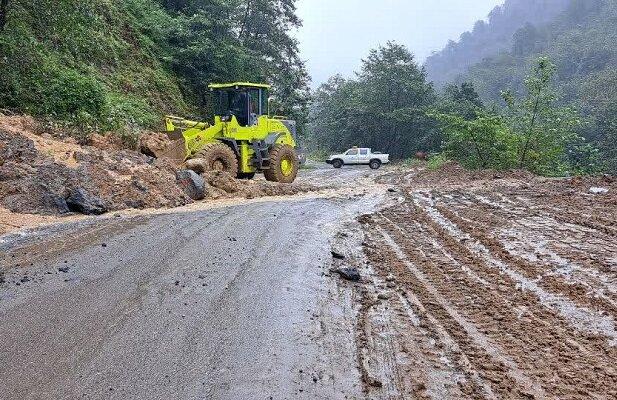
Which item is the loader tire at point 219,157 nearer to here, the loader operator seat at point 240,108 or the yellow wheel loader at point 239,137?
the yellow wheel loader at point 239,137

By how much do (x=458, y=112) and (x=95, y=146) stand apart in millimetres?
32660

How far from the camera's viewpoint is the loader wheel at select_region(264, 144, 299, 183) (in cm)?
1636

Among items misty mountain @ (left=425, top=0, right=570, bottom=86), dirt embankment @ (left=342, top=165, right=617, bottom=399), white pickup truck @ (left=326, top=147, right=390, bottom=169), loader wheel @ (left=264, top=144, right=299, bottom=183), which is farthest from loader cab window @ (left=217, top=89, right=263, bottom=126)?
misty mountain @ (left=425, top=0, right=570, bottom=86)

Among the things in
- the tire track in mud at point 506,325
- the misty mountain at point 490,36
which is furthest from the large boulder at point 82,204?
the misty mountain at point 490,36

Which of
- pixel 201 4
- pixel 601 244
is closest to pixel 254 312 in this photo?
pixel 601 244

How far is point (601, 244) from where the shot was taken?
23.1 feet

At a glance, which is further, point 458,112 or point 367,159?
point 458,112

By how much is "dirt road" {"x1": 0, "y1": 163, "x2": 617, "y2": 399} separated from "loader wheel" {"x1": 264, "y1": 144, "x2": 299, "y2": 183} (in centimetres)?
794

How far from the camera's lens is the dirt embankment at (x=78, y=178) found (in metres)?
9.18

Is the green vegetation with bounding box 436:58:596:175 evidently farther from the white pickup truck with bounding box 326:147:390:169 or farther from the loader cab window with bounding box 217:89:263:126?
the white pickup truck with bounding box 326:147:390:169

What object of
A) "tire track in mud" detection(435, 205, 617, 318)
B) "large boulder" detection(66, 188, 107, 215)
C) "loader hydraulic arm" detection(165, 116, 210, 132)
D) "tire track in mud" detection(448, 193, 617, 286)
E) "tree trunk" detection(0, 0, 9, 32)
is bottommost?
"tire track in mud" detection(435, 205, 617, 318)

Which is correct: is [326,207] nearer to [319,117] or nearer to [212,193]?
[212,193]

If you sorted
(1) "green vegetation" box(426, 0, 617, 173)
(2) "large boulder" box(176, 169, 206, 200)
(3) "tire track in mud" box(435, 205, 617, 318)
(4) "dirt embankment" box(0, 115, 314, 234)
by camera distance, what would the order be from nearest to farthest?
(3) "tire track in mud" box(435, 205, 617, 318), (4) "dirt embankment" box(0, 115, 314, 234), (2) "large boulder" box(176, 169, 206, 200), (1) "green vegetation" box(426, 0, 617, 173)

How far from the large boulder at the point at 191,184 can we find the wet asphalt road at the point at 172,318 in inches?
161
